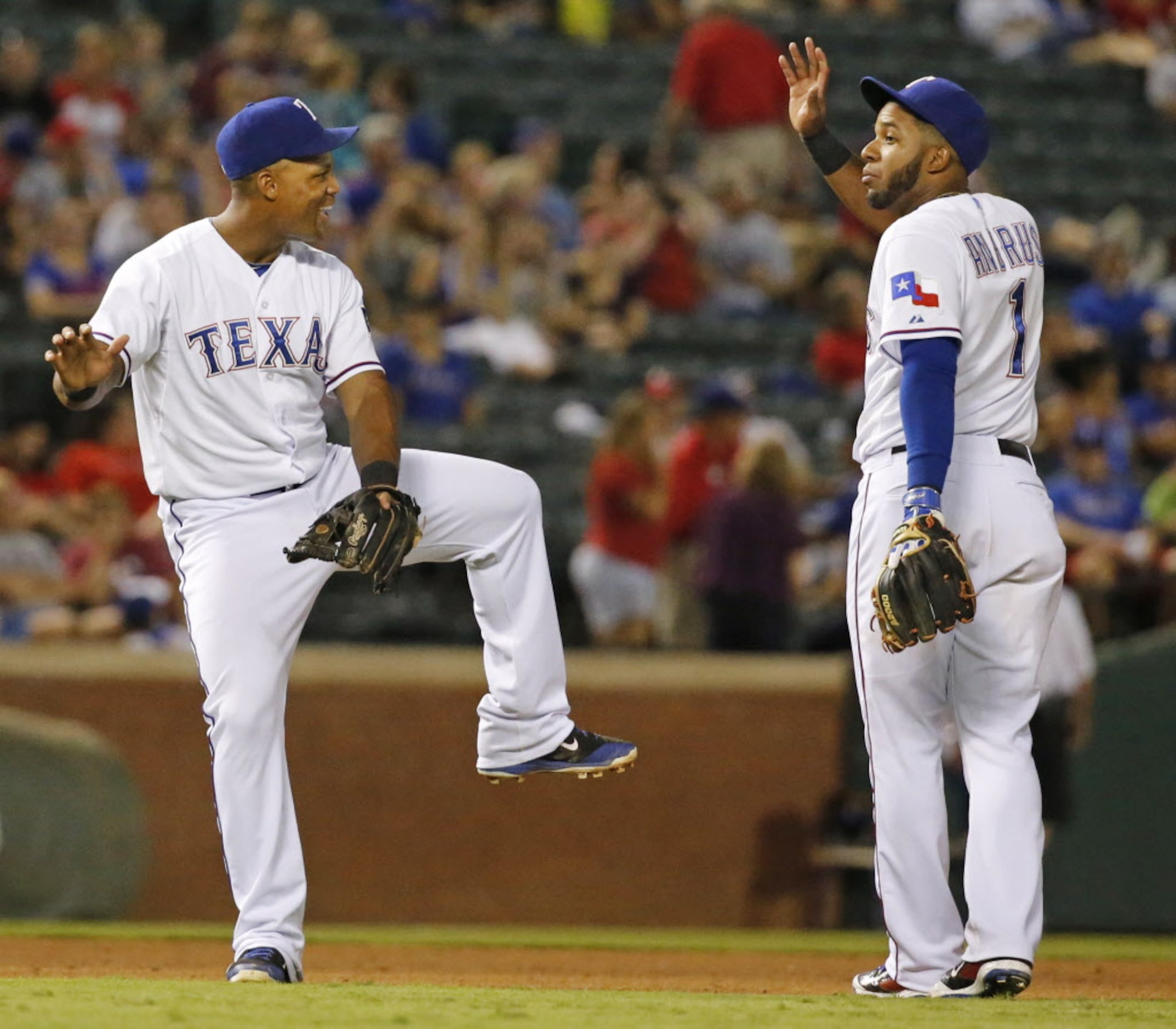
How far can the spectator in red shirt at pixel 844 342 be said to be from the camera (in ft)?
38.9

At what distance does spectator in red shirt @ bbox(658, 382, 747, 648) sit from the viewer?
10.1m

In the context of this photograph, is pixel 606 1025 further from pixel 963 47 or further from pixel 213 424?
pixel 963 47

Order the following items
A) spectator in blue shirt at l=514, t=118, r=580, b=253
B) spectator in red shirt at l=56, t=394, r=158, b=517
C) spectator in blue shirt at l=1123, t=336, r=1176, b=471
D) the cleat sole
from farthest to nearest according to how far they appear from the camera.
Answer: spectator in blue shirt at l=514, t=118, r=580, b=253, spectator in blue shirt at l=1123, t=336, r=1176, b=471, spectator in red shirt at l=56, t=394, r=158, b=517, the cleat sole

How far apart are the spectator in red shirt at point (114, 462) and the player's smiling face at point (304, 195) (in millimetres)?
4595

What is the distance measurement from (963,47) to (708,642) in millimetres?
7349

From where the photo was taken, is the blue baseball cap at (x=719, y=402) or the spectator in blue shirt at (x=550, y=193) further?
the spectator in blue shirt at (x=550, y=193)

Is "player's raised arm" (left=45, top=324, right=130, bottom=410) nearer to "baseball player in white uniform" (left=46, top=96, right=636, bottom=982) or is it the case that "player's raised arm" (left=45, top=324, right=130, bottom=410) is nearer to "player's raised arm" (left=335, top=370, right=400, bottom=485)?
"baseball player in white uniform" (left=46, top=96, right=636, bottom=982)

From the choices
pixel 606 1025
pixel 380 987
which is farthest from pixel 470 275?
pixel 606 1025

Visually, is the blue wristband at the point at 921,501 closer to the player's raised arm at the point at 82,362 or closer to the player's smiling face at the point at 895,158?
the player's smiling face at the point at 895,158

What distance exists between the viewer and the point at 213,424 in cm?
515

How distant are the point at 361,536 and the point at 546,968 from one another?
2327mm

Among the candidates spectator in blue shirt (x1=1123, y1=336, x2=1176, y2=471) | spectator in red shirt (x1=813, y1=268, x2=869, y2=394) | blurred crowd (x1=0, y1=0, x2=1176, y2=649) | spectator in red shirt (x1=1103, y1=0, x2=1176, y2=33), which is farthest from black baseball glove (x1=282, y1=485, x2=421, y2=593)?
spectator in red shirt (x1=1103, y1=0, x2=1176, y2=33)

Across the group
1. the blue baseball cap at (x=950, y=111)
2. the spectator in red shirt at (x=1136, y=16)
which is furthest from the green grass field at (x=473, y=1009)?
the spectator in red shirt at (x=1136, y=16)

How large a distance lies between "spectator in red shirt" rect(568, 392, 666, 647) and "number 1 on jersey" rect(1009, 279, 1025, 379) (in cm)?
474
